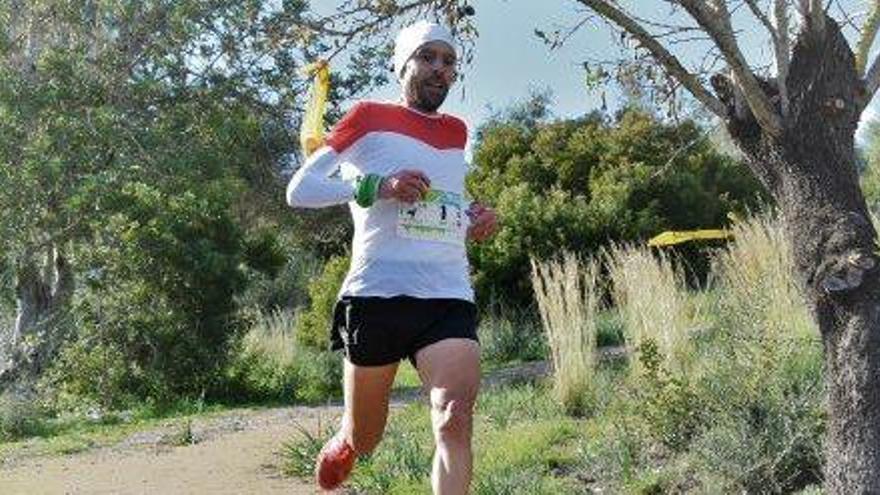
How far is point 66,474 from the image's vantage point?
811 cm

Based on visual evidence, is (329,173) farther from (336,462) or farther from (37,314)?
(37,314)

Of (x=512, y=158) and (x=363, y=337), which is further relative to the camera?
(x=512, y=158)

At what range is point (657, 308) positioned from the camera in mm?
8070

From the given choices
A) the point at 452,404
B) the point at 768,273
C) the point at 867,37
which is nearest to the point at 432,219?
the point at 452,404

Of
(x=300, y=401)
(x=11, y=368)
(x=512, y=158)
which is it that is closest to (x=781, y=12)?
(x=300, y=401)

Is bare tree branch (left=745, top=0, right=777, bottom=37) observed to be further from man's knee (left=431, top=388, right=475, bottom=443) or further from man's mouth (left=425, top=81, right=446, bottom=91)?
man's knee (left=431, top=388, right=475, bottom=443)

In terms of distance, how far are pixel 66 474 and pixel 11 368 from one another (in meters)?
7.57

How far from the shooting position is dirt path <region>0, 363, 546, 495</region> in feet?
23.6

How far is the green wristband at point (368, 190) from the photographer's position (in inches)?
163

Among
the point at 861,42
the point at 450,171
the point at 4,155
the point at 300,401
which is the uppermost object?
the point at 4,155

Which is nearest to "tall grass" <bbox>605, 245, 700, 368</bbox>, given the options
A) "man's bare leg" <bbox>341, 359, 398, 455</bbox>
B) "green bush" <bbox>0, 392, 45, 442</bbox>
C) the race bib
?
"man's bare leg" <bbox>341, 359, 398, 455</bbox>

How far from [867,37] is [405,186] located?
1816 millimetres

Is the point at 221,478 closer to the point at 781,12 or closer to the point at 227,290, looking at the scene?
the point at 781,12

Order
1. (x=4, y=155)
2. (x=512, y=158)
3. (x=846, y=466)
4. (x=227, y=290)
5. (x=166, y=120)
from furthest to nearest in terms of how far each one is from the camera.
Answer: (x=512, y=158) → (x=166, y=120) → (x=4, y=155) → (x=227, y=290) → (x=846, y=466)
